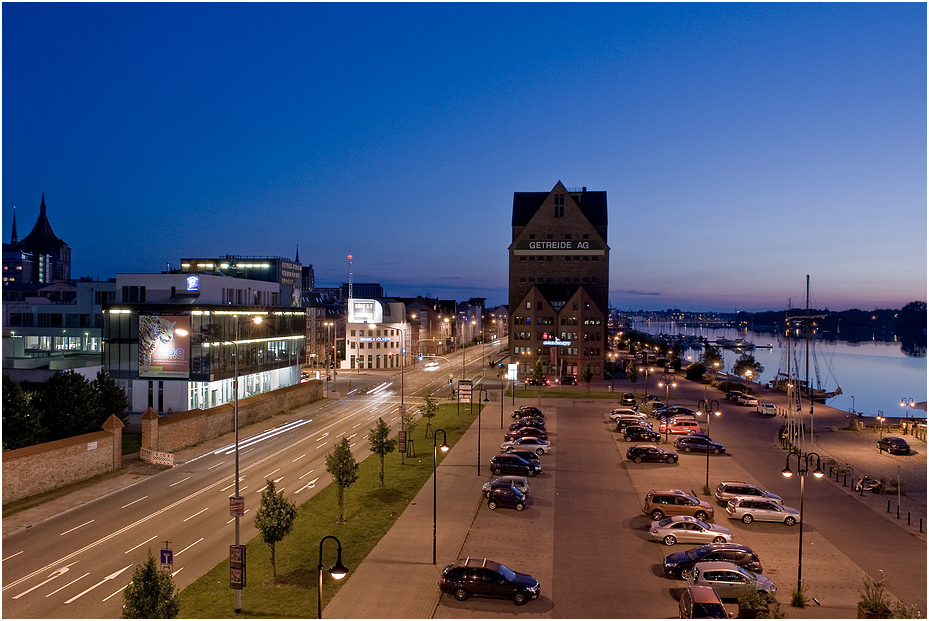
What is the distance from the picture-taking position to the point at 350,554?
79.7 ft

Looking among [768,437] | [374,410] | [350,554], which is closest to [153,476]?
[350,554]

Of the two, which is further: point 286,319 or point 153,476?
point 286,319

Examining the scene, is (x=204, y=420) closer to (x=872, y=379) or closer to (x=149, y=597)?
(x=149, y=597)

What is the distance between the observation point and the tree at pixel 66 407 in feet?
132

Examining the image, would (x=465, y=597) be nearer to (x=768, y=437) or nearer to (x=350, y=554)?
(x=350, y=554)

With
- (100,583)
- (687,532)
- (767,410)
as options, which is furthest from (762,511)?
(767,410)

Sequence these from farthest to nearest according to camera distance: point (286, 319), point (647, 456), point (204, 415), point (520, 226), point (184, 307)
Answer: point (520, 226), point (286, 319), point (184, 307), point (204, 415), point (647, 456)

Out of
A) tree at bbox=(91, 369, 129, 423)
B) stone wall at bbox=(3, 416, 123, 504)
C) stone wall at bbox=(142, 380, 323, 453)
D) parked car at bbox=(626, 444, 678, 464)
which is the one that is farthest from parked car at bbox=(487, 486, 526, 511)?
tree at bbox=(91, 369, 129, 423)

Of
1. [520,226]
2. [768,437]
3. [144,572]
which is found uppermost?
[520,226]

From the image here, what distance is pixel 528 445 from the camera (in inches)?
1690

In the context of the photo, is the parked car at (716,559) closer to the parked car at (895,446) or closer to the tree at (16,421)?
the parked car at (895,446)

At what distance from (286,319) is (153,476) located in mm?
38516

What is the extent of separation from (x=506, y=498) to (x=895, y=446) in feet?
113

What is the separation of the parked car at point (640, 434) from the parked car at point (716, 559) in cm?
2481
